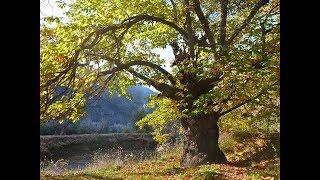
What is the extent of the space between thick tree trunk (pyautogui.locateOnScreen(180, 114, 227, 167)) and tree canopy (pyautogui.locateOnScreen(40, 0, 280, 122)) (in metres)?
0.56

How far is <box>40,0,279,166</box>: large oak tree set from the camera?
7.75 m

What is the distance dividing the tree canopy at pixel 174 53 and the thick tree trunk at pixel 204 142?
0.56m

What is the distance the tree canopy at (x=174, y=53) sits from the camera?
24.3 ft

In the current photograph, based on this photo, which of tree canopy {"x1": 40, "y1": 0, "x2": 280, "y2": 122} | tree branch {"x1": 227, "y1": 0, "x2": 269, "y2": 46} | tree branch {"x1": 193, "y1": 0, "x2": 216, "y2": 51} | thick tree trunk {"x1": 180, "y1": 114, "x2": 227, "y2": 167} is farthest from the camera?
thick tree trunk {"x1": 180, "y1": 114, "x2": 227, "y2": 167}

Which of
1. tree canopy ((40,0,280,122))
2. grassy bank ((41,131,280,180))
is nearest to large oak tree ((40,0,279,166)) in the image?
tree canopy ((40,0,280,122))

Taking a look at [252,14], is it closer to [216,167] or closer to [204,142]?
[204,142]

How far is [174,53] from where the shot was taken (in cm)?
1121

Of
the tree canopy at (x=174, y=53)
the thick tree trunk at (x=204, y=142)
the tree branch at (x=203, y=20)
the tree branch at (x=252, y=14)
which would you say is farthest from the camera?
the thick tree trunk at (x=204, y=142)

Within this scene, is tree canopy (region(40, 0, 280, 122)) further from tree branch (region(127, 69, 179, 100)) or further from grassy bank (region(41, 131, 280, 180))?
grassy bank (region(41, 131, 280, 180))

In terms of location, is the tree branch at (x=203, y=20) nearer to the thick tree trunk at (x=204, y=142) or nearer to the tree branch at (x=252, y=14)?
the tree branch at (x=252, y=14)

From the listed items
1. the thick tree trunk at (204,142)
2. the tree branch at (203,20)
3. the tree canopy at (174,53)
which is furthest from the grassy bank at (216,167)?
the tree branch at (203,20)
